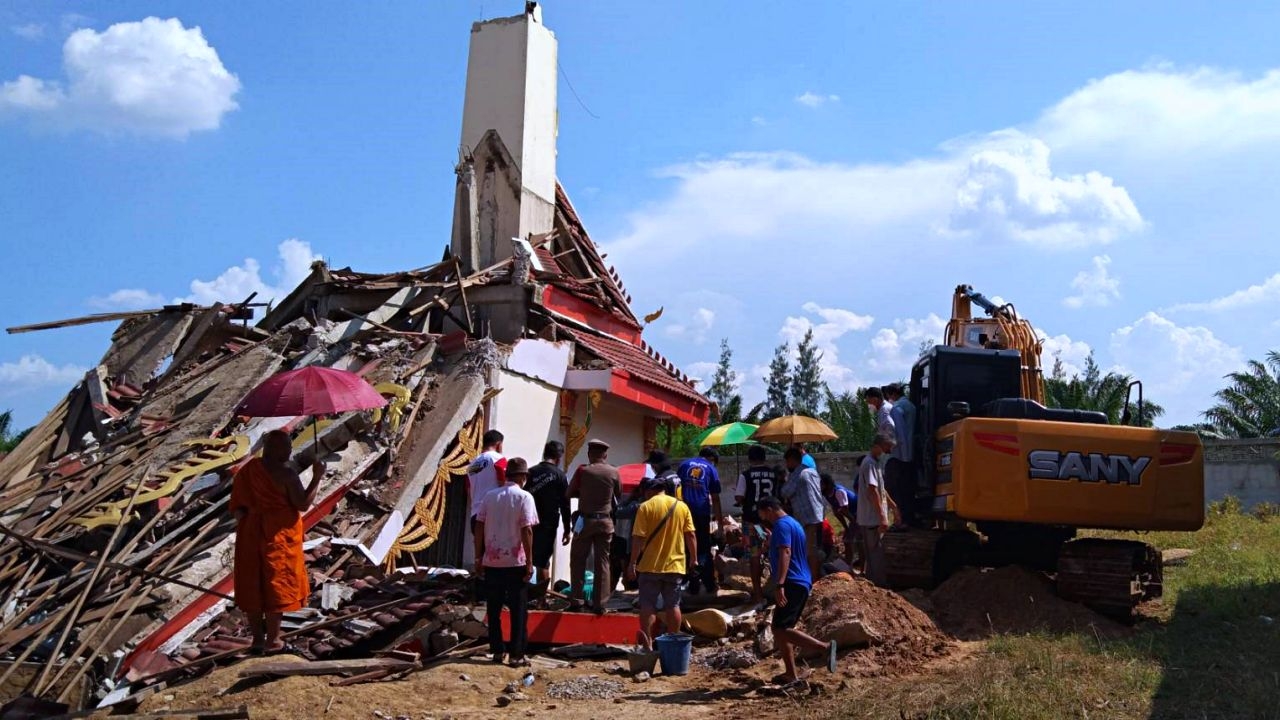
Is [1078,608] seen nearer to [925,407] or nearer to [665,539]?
[925,407]

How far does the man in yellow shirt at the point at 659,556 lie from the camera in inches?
374

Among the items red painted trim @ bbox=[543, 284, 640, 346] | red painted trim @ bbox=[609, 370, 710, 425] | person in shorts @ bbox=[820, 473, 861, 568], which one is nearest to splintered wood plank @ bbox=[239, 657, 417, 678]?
person in shorts @ bbox=[820, 473, 861, 568]

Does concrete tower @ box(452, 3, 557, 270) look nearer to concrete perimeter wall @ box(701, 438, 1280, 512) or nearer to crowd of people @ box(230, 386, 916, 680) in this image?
crowd of people @ box(230, 386, 916, 680)

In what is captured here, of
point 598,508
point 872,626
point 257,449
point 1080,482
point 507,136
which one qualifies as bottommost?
point 872,626

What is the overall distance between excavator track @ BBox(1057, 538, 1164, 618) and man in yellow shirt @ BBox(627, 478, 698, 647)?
3708mm

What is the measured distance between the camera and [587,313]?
16812 mm

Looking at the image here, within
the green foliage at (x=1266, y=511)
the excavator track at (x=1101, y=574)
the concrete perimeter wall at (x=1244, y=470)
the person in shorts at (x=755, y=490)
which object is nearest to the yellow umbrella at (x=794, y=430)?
the person in shorts at (x=755, y=490)

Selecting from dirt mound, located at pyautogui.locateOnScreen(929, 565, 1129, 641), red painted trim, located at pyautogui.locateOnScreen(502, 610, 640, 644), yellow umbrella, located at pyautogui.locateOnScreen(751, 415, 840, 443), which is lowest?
red painted trim, located at pyautogui.locateOnScreen(502, 610, 640, 644)

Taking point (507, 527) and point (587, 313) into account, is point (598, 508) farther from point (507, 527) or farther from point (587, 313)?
point (587, 313)

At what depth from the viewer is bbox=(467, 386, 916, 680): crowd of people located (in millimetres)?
9164

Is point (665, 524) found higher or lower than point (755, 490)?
lower

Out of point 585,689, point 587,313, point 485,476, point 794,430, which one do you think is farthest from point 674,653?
point 587,313

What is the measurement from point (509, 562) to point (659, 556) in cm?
125

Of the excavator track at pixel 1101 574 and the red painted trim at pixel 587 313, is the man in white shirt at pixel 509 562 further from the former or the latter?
the red painted trim at pixel 587 313
